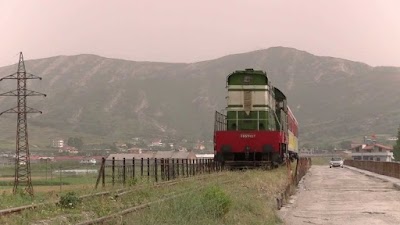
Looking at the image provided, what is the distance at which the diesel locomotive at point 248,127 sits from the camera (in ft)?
102

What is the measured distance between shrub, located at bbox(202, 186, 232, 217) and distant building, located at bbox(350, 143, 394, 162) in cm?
14670

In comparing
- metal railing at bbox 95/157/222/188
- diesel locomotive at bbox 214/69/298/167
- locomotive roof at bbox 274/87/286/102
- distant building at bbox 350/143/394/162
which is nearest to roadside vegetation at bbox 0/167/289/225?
metal railing at bbox 95/157/222/188

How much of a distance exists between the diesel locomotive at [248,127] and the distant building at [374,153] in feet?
427

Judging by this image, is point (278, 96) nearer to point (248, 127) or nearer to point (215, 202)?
point (248, 127)

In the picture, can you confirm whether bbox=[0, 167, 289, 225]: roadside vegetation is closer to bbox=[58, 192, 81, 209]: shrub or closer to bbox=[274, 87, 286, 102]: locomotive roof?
bbox=[58, 192, 81, 209]: shrub

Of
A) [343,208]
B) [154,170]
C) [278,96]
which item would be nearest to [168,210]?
[343,208]

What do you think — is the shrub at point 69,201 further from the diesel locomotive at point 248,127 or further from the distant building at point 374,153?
the distant building at point 374,153

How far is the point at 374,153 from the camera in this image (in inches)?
6457

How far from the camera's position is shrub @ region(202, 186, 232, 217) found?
46.9ft

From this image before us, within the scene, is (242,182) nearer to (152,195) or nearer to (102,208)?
(152,195)

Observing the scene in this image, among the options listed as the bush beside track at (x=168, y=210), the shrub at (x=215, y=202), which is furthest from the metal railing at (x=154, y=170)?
the shrub at (x=215, y=202)

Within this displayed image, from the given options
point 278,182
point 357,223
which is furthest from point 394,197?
point 357,223

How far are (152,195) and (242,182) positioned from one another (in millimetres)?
6450

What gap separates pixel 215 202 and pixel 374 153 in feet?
517
